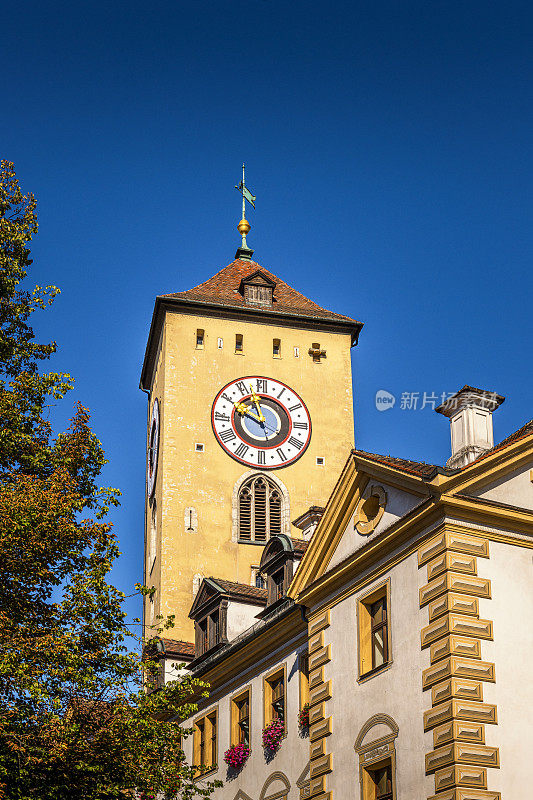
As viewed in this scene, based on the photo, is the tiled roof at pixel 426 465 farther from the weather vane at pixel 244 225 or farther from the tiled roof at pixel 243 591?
the weather vane at pixel 244 225

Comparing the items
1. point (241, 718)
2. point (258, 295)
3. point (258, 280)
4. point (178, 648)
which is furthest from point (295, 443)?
point (241, 718)

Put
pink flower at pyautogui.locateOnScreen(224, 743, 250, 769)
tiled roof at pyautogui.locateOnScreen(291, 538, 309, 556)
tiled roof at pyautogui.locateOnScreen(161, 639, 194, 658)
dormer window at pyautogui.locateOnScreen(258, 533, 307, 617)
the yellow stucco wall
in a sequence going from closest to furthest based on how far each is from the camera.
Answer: pink flower at pyautogui.locateOnScreen(224, 743, 250, 769) < dormer window at pyautogui.locateOnScreen(258, 533, 307, 617) < tiled roof at pyautogui.locateOnScreen(291, 538, 309, 556) < tiled roof at pyautogui.locateOnScreen(161, 639, 194, 658) < the yellow stucco wall

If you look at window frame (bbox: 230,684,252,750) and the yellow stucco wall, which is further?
the yellow stucco wall

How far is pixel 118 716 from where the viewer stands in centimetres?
2339

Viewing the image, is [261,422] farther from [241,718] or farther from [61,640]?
[61,640]

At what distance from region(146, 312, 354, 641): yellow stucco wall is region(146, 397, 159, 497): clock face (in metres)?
1.33

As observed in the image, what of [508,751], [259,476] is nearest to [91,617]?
[508,751]

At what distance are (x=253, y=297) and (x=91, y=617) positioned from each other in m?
36.4

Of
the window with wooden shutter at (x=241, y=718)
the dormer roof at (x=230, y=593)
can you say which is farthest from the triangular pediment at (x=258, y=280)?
the window with wooden shutter at (x=241, y=718)

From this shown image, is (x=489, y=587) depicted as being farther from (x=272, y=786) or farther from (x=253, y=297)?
(x=253, y=297)

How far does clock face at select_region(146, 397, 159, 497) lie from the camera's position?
56.4 m

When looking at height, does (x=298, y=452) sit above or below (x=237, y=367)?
below

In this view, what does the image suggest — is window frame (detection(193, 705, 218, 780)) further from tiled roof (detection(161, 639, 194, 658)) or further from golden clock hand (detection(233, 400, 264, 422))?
golden clock hand (detection(233, 400, 264, 422))

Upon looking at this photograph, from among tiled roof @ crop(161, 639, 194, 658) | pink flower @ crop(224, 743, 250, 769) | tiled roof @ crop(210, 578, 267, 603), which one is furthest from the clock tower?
pink flower @ crop(224, 743, 250, 769)
